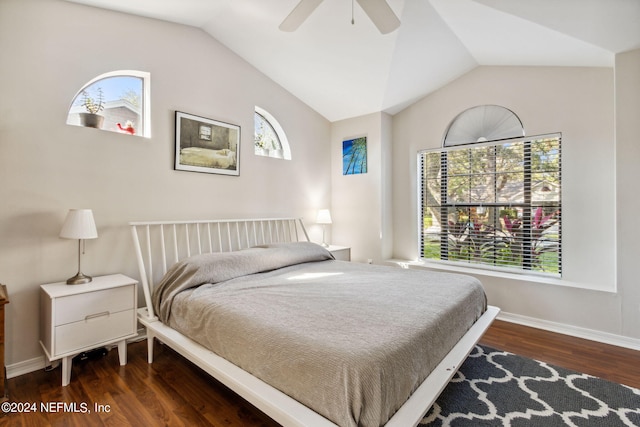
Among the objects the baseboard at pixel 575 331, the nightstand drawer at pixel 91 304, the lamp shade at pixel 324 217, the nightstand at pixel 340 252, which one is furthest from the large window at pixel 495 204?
the nightstand drawer at pixel 91 304

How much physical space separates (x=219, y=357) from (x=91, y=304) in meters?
1.08

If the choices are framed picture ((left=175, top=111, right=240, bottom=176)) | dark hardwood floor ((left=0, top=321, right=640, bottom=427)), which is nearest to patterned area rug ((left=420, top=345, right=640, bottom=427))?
dark hardwood floor ((left=0, top=321, right=640, bottom=427))

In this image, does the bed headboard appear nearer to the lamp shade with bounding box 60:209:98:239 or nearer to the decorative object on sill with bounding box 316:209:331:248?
the lamp shade with bounding box 60:209:98:239

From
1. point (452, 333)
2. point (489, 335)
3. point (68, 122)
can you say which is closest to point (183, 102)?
point (68, 122)

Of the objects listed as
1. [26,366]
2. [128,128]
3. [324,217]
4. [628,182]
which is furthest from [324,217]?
[26,366]

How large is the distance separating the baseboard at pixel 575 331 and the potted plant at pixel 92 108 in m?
4.29

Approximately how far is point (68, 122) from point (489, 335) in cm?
408

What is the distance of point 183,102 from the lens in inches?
117

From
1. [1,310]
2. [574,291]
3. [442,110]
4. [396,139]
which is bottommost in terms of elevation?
[574,291]

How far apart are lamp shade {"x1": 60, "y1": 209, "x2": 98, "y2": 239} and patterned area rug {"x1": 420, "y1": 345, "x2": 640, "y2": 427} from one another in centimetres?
249

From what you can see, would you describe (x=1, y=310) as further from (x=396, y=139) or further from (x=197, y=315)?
(x=396, y=139)

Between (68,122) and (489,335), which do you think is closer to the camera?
(68,122)

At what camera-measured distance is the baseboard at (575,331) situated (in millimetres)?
2596

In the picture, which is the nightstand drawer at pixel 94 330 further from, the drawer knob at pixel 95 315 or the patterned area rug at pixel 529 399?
the patterned area rug at pixel 529 399
